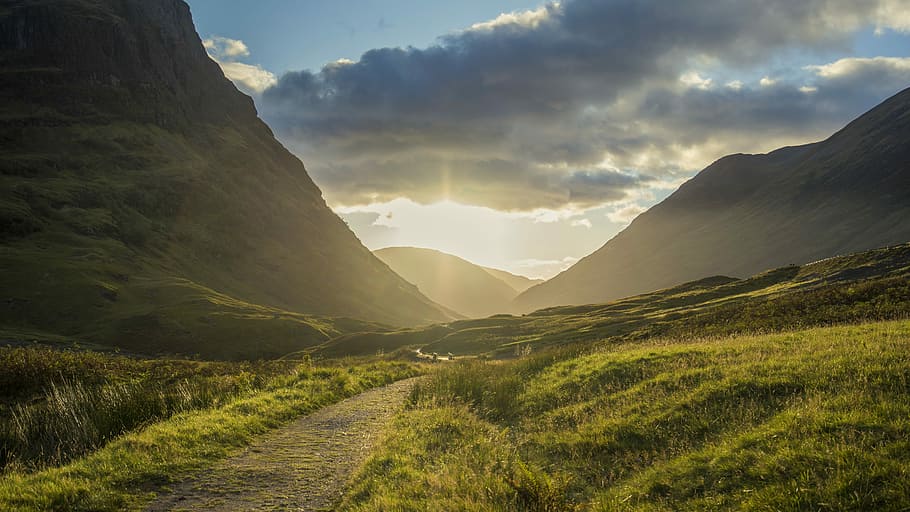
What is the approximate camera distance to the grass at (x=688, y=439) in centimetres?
838

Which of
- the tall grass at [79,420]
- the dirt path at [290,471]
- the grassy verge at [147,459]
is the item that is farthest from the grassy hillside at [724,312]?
the tall grass at [79,420]

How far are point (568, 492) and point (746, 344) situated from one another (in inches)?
532

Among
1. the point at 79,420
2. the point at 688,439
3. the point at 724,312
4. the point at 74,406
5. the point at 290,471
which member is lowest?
the point at 724,312

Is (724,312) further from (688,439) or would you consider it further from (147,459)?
(147,459)

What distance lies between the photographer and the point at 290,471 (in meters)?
12.4

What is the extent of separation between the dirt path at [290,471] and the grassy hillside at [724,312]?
23924mm

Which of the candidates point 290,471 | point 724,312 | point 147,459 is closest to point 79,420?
point 147,459

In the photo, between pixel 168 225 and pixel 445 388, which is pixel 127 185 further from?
pixel 445 388

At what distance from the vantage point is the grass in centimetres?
→ 838

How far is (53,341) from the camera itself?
76.4 meters

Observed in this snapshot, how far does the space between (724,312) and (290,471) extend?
42.6m

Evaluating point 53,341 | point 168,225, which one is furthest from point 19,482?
point 168,225

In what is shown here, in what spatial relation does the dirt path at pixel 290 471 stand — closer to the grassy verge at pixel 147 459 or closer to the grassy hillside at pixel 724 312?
the grassy verge at pixel 147 459

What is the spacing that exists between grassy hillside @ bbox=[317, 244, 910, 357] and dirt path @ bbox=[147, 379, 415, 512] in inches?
942
